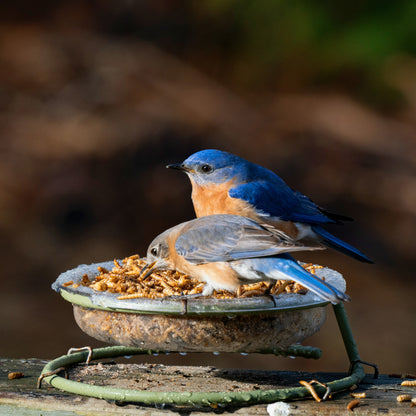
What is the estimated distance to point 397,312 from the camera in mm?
6348

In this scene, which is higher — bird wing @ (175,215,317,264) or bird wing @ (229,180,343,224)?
bird wing @ (229,180,343,224)

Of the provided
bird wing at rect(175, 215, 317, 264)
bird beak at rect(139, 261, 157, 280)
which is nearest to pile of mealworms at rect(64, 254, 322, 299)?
bird beak at rect(139, 261, 157, 280)

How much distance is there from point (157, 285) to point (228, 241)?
13.5 inches

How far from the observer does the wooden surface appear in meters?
2.91

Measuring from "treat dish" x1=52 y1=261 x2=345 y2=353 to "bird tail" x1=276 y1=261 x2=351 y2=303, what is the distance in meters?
0.10

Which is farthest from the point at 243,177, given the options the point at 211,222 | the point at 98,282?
the point at 98,282

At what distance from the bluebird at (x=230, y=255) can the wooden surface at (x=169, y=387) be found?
43 cm

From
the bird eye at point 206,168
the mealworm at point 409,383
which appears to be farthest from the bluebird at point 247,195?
the mealworm at point 409,383

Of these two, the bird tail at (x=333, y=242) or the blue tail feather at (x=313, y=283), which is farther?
the bird tail at (x=333, y=242)

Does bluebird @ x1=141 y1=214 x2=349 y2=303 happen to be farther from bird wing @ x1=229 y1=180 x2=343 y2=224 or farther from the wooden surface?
bird wing @ x1=229 y1=180 x2=343 y2=224

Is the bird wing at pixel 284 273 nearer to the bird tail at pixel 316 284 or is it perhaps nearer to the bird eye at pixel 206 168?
the bird tail at pixel 316 284

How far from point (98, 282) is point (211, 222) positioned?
0.53 m

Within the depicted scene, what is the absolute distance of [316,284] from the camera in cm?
288

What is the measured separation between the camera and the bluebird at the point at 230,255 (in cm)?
300
